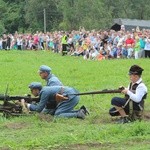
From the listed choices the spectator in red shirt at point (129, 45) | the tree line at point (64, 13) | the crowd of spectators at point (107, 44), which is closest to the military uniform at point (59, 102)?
the crowd of spectators at point (107, 44)

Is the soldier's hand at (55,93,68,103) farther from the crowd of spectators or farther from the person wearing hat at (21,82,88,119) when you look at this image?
A: the crowd of spectators

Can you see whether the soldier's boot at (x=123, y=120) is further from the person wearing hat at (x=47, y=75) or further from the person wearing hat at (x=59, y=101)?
the person wearing hat at (x=47, y=75)

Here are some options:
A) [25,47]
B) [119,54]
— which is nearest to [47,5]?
[25,47]

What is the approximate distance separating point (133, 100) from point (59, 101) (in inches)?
69.8

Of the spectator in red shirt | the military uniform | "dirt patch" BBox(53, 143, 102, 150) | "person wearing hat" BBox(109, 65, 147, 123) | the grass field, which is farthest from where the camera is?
the spectator in red shirt

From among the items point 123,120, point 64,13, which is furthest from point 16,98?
point 64,13

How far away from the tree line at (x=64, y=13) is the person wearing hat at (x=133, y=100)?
47291 millimetres

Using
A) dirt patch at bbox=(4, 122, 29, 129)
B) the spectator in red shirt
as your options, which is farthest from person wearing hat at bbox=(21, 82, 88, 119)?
the spectator in red shirt

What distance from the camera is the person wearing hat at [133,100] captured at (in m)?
11.5

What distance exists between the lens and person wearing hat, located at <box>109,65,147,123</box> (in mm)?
11492

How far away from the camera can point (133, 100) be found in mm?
11500

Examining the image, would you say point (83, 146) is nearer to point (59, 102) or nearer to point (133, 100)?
point (133, 100)

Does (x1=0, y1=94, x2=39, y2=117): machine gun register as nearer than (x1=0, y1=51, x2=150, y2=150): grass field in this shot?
No

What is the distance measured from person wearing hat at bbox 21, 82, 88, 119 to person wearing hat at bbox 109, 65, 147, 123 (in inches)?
39.4
